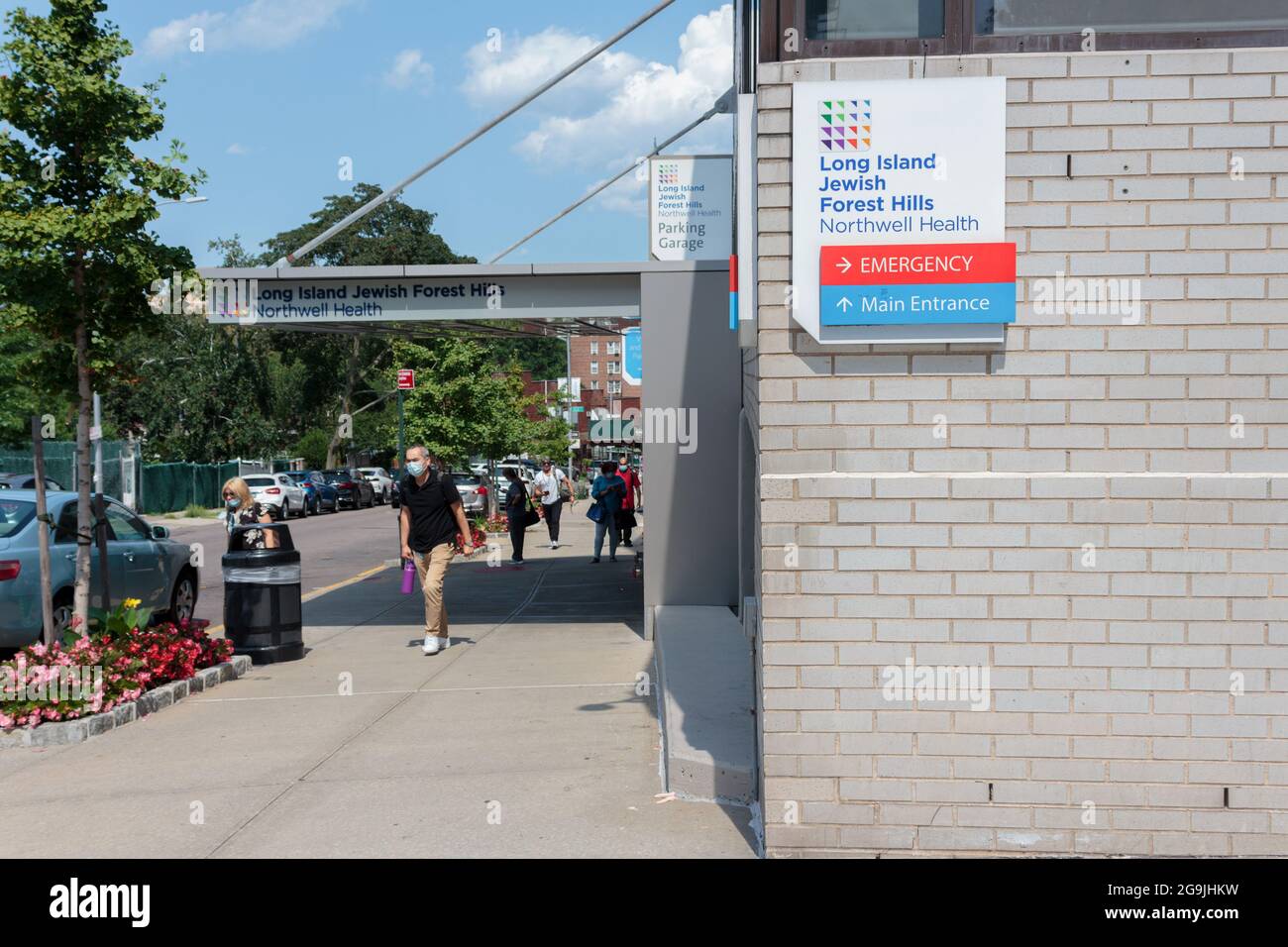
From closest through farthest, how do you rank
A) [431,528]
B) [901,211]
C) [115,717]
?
[901,211] → [115,717] → [431,528]

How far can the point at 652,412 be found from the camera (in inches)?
491

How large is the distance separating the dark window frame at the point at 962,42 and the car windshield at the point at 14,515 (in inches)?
312

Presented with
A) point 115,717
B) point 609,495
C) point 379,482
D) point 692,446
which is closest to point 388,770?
point 115,717

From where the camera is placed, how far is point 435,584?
11617mm

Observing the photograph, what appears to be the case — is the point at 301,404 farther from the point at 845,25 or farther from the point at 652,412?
the point at 845,25

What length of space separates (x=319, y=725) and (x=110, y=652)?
1.67m

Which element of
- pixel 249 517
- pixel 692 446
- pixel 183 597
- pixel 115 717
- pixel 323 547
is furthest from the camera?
pixel 323 547

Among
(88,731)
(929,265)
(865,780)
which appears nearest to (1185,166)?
(929,265)

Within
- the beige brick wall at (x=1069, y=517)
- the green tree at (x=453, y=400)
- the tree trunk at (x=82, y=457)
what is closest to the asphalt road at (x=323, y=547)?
the green tree at (x=453, y=400)

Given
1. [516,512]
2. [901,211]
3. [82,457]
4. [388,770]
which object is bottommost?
[388,770]

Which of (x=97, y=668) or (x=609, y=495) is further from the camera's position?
(x=609, y=495)

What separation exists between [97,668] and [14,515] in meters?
2.77

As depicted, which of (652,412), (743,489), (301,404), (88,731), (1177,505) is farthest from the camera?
(301,404)

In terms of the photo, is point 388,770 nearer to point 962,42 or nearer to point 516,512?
point 962,42
